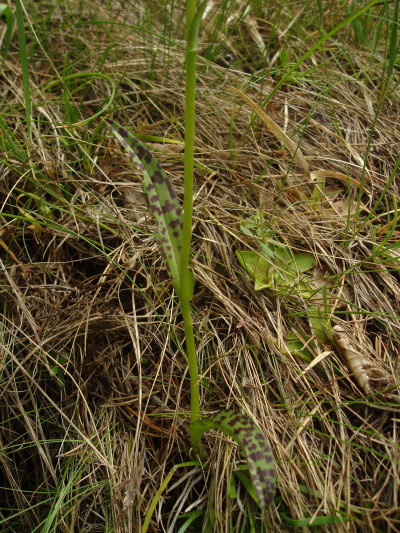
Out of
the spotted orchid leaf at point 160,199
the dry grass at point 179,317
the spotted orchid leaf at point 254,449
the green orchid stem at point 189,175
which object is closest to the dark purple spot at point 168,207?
the spotted orchid leaf at point 160,199

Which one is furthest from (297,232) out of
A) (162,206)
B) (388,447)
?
(388,447)

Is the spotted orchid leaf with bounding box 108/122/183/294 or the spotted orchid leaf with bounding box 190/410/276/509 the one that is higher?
the spotted orchid leaf with bounding box 108/122/183/294

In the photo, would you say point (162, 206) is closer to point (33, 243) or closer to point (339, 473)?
point (33, 243)

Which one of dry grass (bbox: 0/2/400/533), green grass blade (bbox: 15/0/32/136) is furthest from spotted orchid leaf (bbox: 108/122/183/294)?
green grass blade (bbox: 15/0/32/136)

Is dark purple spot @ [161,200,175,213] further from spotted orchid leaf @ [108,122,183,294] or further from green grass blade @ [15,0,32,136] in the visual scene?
green grass blade @ [15,0,32,136]

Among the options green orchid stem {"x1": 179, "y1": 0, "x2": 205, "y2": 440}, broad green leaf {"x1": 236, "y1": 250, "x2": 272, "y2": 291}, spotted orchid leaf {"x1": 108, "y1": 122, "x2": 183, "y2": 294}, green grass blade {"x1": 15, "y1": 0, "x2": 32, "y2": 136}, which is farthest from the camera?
green grass blade {"x1": 15, "y1": 0, "x2": 32, "y2": 136}

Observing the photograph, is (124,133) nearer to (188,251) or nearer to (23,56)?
(188,251)

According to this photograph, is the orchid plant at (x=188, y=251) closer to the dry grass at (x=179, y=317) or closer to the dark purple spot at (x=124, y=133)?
the dark purple spot at (x=124, y=133)
